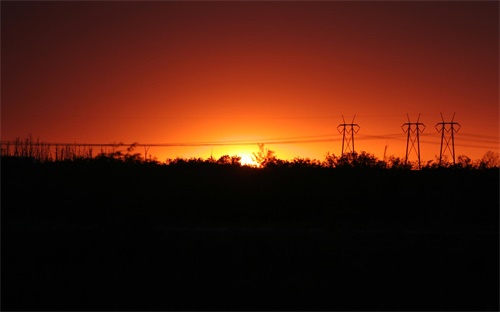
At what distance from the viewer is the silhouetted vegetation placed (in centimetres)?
2657

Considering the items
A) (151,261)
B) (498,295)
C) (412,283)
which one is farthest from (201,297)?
(498,295)

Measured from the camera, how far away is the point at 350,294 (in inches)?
1069

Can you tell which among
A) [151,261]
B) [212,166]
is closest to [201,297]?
[151,261]

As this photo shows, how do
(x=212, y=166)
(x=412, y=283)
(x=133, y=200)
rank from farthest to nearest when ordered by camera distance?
1. (x=212, y=166)
2. (x=133, y=200)
3. (x=412, y=283)

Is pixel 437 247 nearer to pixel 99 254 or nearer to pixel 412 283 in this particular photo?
pixel 412 283

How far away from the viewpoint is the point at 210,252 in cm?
2836

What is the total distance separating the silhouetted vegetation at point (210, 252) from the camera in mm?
26572

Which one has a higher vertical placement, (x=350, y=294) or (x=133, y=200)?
(x=133, y=200)

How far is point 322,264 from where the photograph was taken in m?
28.4

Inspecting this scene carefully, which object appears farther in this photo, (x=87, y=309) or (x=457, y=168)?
(x=457, y=168)

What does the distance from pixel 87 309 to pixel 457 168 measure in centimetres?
2544

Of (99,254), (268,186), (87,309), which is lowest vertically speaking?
(87,309)

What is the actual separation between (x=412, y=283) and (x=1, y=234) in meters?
16.3

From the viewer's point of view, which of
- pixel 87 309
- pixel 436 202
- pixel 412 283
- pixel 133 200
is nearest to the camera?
pixel 87 309
